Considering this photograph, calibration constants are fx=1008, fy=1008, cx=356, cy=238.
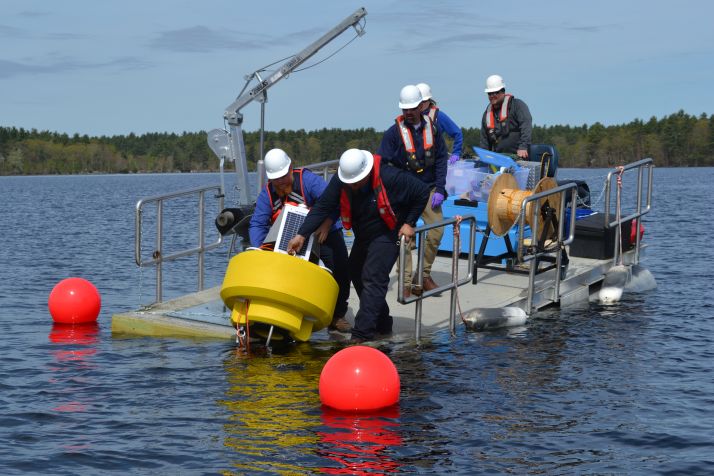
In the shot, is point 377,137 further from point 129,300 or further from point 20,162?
point 129,300

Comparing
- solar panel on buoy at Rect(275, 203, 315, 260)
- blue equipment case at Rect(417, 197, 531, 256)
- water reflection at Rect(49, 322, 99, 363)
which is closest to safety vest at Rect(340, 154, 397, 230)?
solar panel on buoy at Rect(275, 203, 315, 260)

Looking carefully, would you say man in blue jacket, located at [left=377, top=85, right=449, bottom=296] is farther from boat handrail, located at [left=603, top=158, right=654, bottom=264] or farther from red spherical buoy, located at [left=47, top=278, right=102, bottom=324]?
red spherical buoy, located at [left=47, top=278, right=102, bottom=324]

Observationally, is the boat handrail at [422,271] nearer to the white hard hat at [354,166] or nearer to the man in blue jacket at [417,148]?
the man in blue jacket at [417,148]

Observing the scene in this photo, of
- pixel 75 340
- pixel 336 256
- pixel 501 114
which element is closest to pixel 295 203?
pixel 336 256

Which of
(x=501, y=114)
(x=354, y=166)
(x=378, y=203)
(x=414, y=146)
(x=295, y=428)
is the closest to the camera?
(x=295, y=428)

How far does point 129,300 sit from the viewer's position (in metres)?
17.0

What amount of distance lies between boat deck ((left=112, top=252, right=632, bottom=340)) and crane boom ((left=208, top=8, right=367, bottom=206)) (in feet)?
5.41

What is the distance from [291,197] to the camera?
10289mm

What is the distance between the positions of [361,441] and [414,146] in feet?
13.8

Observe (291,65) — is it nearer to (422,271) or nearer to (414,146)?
(414,146)

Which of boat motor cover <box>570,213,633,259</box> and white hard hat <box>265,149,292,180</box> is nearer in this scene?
white hard hat <box>265,149,292,180</box>

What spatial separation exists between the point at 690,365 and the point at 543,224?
2.48 metres

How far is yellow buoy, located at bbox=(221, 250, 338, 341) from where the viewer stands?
963 cm

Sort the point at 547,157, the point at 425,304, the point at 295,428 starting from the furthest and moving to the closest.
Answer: the point at 547,157 < the point at 425,304 < the point at 295,428
